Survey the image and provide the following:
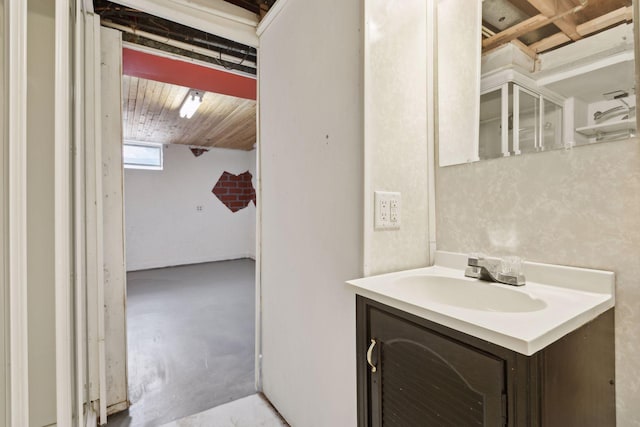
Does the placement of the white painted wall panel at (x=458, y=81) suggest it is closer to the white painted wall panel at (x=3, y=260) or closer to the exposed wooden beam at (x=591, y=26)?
the exposed wooden beam at (x=591, y=26)

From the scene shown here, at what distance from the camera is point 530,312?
2.63 feet

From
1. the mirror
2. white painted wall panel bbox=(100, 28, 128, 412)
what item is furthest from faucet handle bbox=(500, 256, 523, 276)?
white painted wall panel bbox=(100, 28, 128, 412)

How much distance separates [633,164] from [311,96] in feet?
3.84

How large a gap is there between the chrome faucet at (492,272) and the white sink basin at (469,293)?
29 millimetres

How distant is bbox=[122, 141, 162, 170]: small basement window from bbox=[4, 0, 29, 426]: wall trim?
17.6ft

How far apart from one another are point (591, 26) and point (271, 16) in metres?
1.50

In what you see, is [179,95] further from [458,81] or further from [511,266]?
[511,266]

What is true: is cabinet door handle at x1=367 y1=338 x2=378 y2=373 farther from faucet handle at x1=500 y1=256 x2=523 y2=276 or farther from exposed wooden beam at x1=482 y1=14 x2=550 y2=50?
exposed wooden beam at x1=482 y1=14 x2=550 y2=50

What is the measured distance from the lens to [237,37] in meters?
1.89

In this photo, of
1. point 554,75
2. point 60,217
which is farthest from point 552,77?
point 60,217

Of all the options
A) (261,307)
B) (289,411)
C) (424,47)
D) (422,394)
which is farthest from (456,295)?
(261,307)

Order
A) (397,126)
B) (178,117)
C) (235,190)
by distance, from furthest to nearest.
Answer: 1. (235,190)
2. (178,117)
3. (397,126)

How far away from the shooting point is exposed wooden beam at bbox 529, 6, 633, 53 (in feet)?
2.85

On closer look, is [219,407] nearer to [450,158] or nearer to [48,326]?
[48,326]
